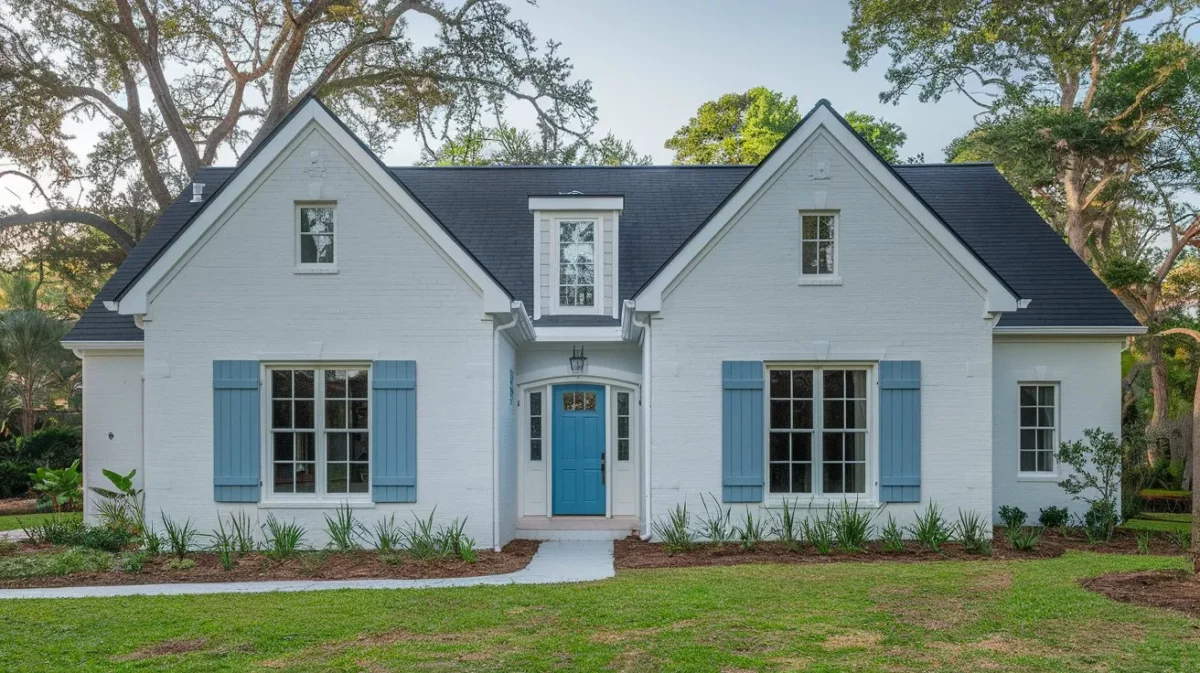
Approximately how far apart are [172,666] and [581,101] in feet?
70.3

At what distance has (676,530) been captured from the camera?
11875 mm

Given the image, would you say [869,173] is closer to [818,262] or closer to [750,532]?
[818,262]

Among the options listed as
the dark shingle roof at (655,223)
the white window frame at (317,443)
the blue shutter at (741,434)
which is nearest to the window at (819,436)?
the blue shutter at (741,434)

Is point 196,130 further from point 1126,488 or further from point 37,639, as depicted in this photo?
point 1126,488

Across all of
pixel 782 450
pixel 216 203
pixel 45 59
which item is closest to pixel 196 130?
pixel 45 59

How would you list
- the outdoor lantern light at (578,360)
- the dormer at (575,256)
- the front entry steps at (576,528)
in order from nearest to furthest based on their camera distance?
the front entry steps at (576,528) < the outdoor lantern light at (578,360) < the dormer at (575,256)

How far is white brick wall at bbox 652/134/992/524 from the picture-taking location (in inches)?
482

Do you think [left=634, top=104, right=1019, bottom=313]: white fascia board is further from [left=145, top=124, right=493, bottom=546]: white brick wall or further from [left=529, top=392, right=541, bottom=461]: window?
[left=529, top=392, right=541, bottom=461]: window

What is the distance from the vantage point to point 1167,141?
23.9m

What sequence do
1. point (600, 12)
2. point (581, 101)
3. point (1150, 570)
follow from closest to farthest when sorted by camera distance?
point (1150, 570), point (600, 12), point (581, 101)

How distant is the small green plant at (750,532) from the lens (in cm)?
1159

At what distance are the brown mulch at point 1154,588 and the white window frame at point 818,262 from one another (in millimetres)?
4850

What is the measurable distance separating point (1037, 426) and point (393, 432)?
10037mm

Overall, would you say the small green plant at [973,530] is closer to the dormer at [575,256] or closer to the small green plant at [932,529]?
the small green plant at [932,529]
